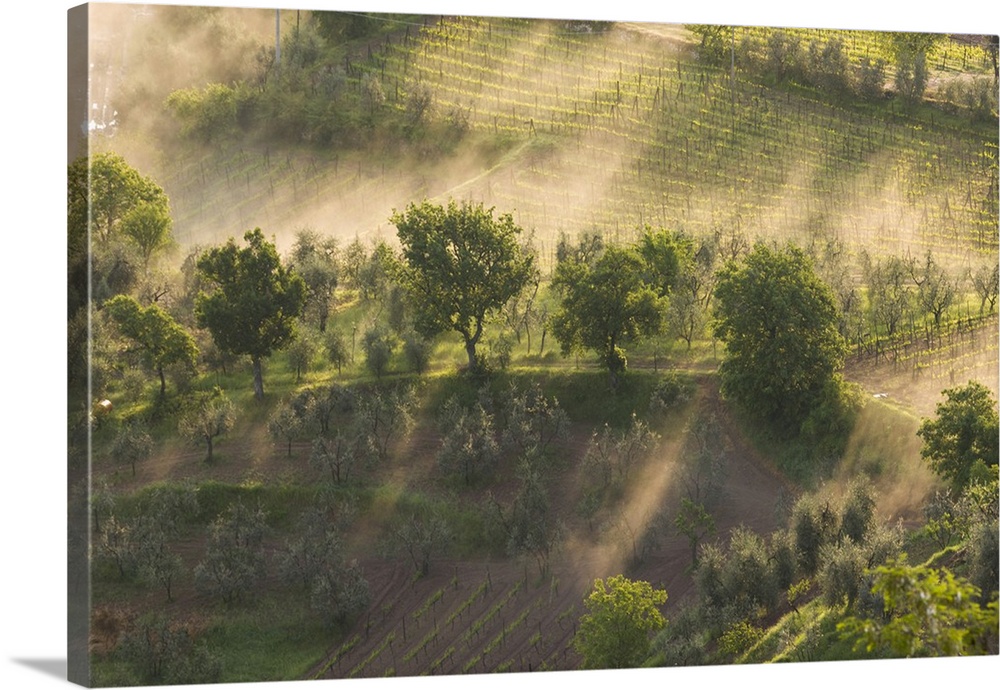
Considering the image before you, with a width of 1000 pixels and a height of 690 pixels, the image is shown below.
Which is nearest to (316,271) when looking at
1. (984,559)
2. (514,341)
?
(514,341)

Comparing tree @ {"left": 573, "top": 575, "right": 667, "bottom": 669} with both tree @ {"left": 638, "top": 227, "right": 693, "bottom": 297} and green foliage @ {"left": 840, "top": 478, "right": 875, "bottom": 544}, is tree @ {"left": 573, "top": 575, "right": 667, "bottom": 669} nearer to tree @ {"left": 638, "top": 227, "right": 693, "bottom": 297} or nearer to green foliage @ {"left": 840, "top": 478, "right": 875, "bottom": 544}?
green foliage @ {"left": 840, "top": 478, "right": 875, "bottom": 544}

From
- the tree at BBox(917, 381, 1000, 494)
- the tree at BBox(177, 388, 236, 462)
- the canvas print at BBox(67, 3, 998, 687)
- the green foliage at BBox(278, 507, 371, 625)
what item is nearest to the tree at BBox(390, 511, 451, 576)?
the canvas print at BBox(67, 3, 998, 687)

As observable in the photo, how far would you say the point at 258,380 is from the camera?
27.0 m

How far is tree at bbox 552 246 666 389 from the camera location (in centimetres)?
2889

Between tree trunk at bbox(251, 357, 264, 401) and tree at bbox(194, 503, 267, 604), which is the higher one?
tree trunk at bbox(251, 357, 264, 401)

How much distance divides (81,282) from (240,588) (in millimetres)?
5275

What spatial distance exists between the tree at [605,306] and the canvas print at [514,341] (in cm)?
6

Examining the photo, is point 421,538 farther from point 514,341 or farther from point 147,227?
point 147,227

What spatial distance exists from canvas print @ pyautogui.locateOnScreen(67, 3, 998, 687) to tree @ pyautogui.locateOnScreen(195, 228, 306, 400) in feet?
0.17

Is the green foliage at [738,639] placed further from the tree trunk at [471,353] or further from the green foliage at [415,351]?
the green foliage at [415,351]

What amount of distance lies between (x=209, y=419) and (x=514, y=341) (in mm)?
5437

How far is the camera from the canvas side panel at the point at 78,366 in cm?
2461

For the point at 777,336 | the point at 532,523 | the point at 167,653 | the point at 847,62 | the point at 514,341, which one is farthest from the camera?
the point at 847,62

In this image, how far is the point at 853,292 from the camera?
2962 centimetres
